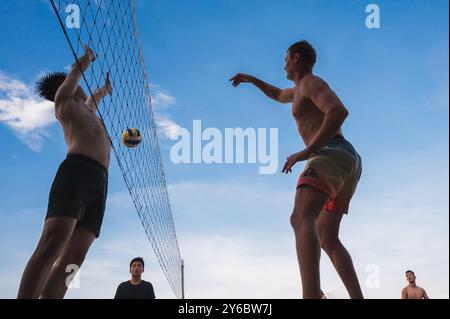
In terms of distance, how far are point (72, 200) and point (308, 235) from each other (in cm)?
147

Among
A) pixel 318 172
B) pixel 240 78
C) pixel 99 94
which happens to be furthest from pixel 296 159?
pixel 99 94

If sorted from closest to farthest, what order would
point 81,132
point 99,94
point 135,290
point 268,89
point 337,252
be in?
point 337,252
point 81,132
point 268,89
point 99,94
point 135,290

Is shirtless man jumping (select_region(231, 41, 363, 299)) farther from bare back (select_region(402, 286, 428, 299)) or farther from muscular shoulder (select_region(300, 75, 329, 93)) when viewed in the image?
bare back (select_region(402, 286, 428, 299))

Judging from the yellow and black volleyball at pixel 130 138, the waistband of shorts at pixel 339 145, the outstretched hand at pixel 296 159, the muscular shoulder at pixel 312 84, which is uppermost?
the yellow and black volleyball at pixel 130 138

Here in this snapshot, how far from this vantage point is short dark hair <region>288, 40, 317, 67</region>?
299 centimetres

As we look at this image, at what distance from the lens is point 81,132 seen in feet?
10.7

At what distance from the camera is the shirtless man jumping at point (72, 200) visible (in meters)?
2.59

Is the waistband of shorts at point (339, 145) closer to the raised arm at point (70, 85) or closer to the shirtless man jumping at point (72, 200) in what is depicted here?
the shirtless man jumping at point (72, 200)

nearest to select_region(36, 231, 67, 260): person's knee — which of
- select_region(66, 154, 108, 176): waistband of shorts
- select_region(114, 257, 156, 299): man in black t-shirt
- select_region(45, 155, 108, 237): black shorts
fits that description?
Answer: select_region(45, 155, 108, 237): black shorts

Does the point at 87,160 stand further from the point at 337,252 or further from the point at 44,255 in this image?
the point at 337,252

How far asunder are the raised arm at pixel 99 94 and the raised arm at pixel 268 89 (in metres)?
1.29

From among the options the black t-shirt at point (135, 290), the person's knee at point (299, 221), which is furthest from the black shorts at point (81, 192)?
the black t-shirt at point (135, 290)
